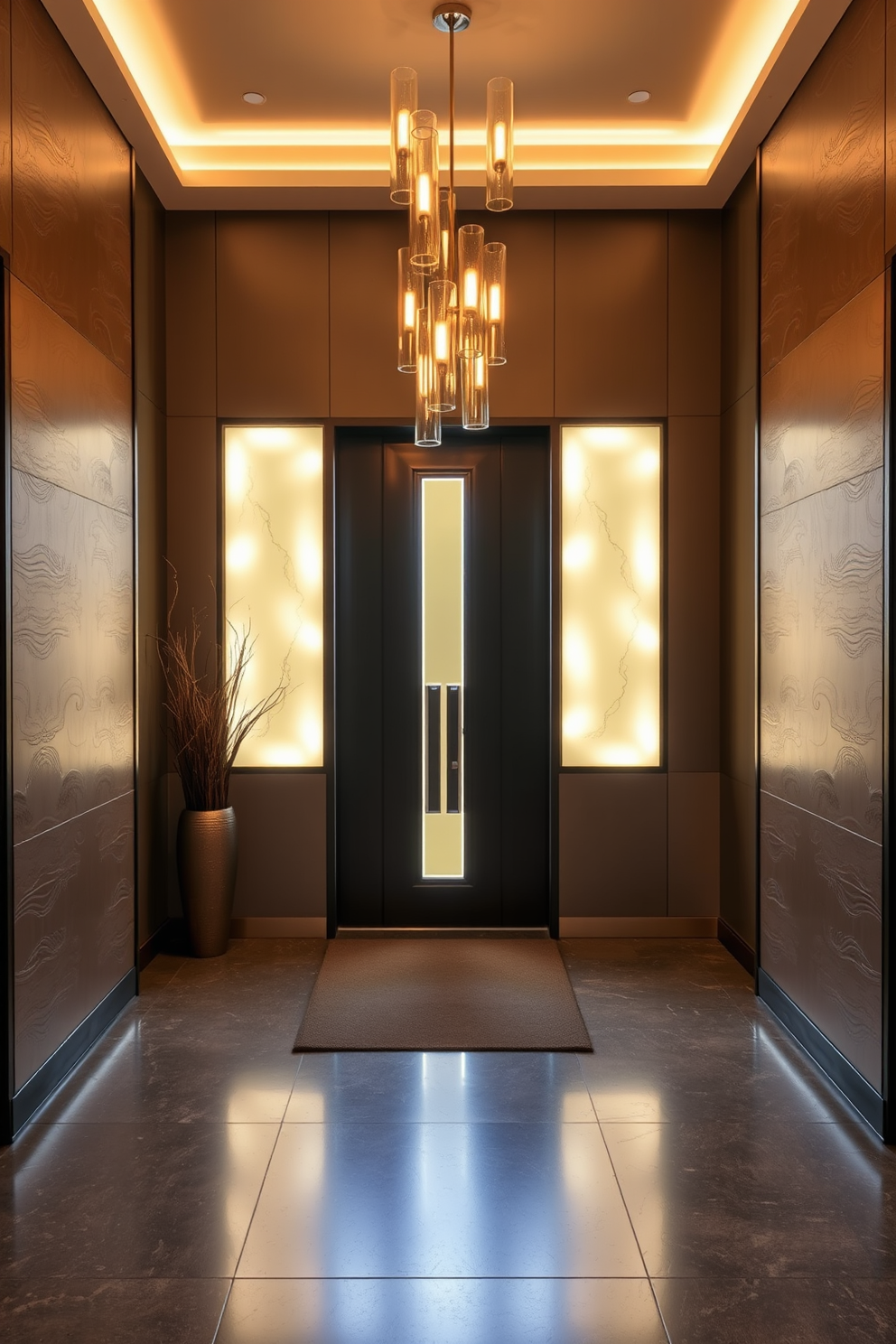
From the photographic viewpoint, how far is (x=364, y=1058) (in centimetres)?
347

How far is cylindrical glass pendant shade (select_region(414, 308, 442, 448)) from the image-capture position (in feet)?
10.8

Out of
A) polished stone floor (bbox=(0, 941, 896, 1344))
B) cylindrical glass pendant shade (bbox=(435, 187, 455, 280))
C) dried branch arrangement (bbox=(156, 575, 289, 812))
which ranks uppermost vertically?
cylindrical glass pendant shade (bbox=(435, 187, 455, 280))

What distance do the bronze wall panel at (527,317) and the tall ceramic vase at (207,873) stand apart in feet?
7.71

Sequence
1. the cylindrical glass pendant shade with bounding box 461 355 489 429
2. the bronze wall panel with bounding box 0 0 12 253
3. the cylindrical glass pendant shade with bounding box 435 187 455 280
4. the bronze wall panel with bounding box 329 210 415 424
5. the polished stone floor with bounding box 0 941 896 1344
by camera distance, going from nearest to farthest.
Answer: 1. the polished stone floor with bounding box 0 941 896 1344
2. the bronze wall panel with bounding box 0 0 12 253
3. the cylindrical glass pendant shade with bounding box 435 187 455 280
4. the cylindrical glass pendant shade with bounding box 461 355 489 429
5. the bronze wall panel with bounding box 329 210 415 424

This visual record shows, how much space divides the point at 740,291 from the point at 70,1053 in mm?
4091

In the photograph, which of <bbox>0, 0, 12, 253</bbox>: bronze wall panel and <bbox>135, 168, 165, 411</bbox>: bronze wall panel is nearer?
<bbox>0, 0, 12, 253</bbox>: bronze wall panel

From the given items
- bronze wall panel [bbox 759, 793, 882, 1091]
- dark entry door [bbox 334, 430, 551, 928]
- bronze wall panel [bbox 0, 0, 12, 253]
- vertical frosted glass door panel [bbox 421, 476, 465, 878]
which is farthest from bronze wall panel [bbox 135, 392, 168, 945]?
bronze wall panel [bbox 759, 793, 882, 1091]

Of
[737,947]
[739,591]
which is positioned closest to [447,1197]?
[737,947]

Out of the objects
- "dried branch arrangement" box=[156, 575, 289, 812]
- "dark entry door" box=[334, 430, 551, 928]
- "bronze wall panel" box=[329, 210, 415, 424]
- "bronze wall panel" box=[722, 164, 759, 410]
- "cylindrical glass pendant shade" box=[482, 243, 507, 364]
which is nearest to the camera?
"cylindrical glass pendant shade" box=[482, 243, 507, 364]

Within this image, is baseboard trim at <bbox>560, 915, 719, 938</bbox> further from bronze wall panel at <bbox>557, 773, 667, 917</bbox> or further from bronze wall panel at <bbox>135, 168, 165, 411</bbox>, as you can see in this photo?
bronze wall panel at <bbox>135, 168, 165, 411</bbox>

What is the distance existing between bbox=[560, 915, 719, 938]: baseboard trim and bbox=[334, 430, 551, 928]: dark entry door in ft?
1.24

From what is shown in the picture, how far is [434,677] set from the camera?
507cm

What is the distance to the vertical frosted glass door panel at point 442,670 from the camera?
5070mm

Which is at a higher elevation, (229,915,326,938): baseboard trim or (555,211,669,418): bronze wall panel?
(555,211,669,418): bronze wall panel
